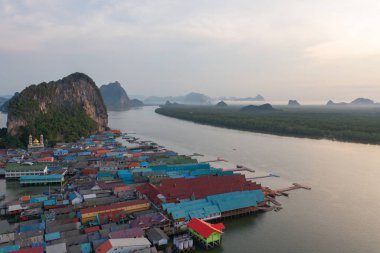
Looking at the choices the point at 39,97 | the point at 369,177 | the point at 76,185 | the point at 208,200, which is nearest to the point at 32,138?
the point at 39,97

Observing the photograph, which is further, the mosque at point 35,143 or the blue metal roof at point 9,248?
the mosque at point 35,143

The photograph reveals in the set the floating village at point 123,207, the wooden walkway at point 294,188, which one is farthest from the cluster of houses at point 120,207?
the wooden walkway at point 294,188

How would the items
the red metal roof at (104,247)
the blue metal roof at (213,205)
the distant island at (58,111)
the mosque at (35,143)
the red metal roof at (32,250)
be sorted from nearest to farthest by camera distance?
the red metal roof at (32,250) → the red metal roof at (104,247) → the blue metal roof at (213,205) → the mosque at (35,143) → the distant island at (58,111)

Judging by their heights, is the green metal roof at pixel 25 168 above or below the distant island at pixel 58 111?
below

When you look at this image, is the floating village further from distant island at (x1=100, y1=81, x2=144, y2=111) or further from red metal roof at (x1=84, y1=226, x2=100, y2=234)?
distant island at (x1=100, y1=81, x2=144, y2=111)

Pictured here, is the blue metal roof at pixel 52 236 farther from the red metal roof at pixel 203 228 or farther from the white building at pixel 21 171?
the white building at pixel 21 171

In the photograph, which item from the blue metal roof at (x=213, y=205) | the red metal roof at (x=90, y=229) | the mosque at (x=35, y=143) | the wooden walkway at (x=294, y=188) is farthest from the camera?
the mosque at (x=35, y=143)

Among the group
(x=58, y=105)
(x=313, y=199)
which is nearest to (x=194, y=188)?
(x=313, y=199)

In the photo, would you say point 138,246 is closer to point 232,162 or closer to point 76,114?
point 232,162

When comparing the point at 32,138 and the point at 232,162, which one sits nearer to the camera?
the point at 232,162
